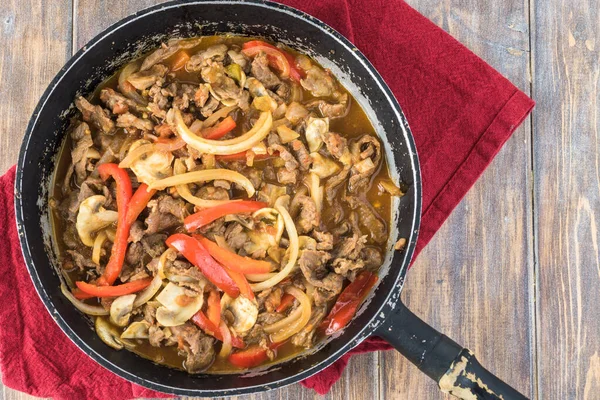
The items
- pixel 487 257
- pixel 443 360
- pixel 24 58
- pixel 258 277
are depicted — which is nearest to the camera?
pixel 443 360

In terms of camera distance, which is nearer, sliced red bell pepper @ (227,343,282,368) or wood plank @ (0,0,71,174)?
sliced red bell pepper @ (227,343,282,368)

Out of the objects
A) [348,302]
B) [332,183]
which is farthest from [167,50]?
[348,302]

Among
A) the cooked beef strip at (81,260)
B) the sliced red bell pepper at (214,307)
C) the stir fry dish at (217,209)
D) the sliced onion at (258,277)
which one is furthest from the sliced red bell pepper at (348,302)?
the cooked beef strip at (81,260)

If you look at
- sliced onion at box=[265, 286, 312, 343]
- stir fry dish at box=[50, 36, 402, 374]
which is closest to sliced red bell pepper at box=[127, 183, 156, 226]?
stir fry dish at box=[50, 36, 402, 374]

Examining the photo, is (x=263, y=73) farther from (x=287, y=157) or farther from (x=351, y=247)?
(x=351, y=247)

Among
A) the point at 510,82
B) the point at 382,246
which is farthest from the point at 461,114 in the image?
the point at 382,246

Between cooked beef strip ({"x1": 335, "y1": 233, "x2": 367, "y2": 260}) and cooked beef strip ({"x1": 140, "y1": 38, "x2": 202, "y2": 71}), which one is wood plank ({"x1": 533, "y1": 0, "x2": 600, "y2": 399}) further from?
cooked beef strip ({"x1": 140, "y1": 38, "x2": 202, "y2": 71})

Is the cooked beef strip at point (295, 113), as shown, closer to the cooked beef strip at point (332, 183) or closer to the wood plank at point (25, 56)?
the cooked beef strip at point (332, 183)
